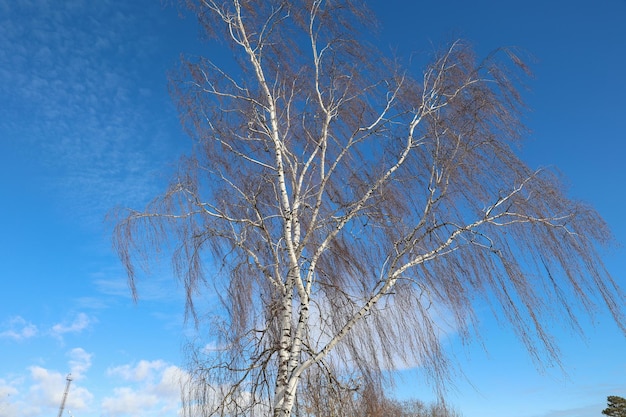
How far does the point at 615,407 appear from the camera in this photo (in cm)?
2514

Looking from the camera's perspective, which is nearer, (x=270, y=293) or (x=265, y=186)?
(x=270, y=293)

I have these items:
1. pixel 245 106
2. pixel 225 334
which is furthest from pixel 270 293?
pixel 245 106

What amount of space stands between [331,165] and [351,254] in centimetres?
146

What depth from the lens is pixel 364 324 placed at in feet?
18.6

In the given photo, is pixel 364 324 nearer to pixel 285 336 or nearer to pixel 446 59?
pixel 285 336

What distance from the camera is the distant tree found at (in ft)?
81.7

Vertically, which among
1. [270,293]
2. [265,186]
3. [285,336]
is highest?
[265,186]

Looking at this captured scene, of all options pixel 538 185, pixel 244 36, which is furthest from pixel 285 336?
pixel 244 36

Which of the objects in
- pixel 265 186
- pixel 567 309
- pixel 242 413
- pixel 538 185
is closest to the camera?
pixel 567 309

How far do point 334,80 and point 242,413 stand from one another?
179 inches

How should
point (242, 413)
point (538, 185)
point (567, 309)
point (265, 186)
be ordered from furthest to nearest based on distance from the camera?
point (265, 186) → point (538, 185) → point (242, 413) → point (567, 309)

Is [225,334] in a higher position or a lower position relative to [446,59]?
lower

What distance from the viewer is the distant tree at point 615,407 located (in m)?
24.9

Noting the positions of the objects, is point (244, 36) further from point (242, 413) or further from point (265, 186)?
point (242, 413)
